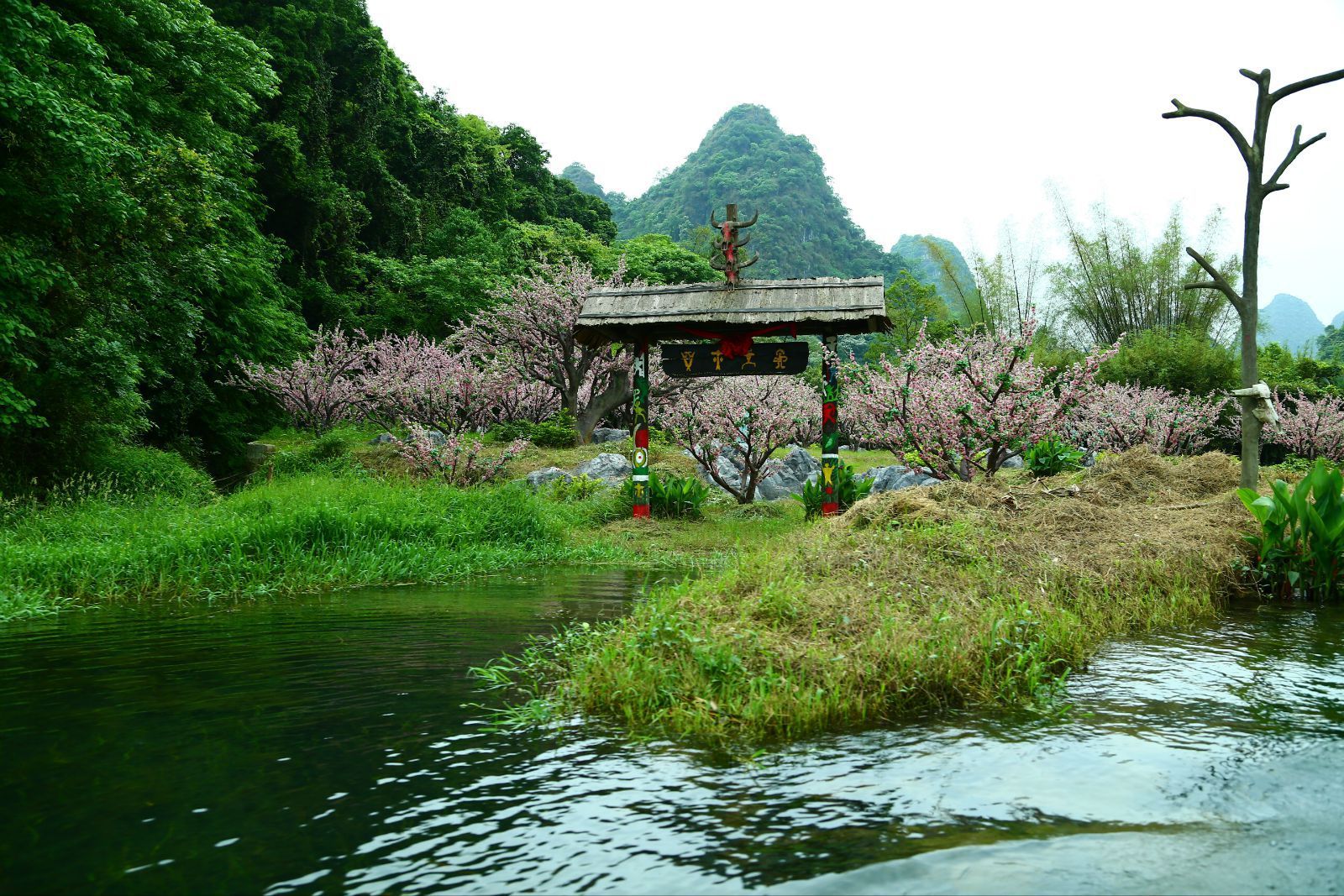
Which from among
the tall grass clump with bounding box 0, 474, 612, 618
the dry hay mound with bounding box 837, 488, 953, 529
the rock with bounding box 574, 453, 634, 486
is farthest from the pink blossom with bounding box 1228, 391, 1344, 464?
the tall grass clump with bounding box 0, 474, 612, 618

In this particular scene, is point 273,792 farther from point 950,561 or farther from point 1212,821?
point 950,561

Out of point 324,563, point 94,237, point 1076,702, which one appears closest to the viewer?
point 1076,702

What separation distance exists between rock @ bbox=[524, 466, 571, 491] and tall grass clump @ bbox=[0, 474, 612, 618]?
4570 mm

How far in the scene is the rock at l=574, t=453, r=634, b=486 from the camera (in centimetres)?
1734

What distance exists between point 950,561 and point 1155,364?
2303cm

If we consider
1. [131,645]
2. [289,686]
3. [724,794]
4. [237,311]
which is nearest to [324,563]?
[131,645]

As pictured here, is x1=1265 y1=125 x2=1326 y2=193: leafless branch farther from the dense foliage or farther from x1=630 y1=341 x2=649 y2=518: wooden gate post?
the dense foliage

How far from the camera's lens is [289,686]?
4.79 m

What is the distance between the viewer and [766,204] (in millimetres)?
68625

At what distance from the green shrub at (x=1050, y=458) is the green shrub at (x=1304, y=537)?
270 inches

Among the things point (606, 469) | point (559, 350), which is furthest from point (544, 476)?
point (559, 350)

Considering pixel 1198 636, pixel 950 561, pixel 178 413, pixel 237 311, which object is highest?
pixel 237 311

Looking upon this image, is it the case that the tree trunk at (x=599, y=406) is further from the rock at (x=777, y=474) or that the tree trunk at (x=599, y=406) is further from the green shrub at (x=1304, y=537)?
the green shrub at (x=1304, y=537)

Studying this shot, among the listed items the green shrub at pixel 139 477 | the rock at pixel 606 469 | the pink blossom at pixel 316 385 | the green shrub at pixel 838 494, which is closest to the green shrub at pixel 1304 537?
the green shrub at pixel 838 494
